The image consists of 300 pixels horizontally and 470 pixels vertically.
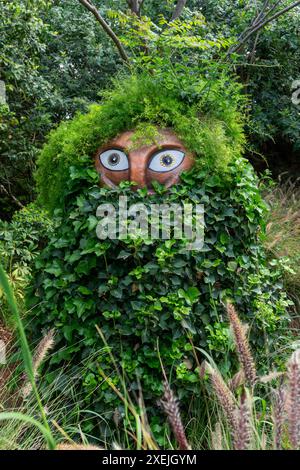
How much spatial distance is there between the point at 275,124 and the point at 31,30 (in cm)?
363

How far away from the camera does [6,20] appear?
530 centimetres

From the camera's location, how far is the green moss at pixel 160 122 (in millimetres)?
2920

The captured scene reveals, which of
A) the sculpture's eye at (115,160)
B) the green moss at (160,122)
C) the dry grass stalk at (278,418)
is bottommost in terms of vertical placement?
the dry grass stalk at (278,418)

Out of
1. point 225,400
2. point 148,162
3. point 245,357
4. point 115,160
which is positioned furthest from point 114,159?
point 225,400

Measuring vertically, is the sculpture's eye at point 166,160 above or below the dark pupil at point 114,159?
below

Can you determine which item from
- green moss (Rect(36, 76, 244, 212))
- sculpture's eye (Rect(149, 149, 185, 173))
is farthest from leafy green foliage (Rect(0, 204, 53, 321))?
sculpture's eye (Rect(149, 149, 185, 173))

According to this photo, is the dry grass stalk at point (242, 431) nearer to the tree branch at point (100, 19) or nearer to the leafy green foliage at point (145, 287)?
the leafy green foliage at point (145, 287)

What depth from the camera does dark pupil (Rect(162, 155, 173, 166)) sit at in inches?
115

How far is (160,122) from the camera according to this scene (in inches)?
117

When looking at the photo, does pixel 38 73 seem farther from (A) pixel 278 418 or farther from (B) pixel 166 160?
(A) pixel 278 418

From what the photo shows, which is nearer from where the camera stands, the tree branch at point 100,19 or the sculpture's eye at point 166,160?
the sculpture's eye at point 166,160
